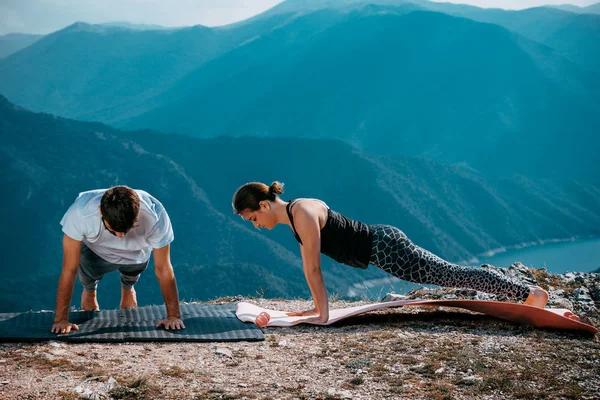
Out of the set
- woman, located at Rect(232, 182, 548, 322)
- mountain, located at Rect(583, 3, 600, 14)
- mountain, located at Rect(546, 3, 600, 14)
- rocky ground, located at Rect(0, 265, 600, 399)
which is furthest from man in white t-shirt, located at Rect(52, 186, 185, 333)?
mountain, located at Rect(583, 3, 600, 14)

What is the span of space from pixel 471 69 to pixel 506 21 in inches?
1118

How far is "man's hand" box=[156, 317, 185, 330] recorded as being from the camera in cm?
400

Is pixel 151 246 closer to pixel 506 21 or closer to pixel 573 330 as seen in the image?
pixel 573 330

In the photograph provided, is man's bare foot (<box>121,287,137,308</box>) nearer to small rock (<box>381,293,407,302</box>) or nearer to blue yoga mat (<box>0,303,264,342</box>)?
blue yoga mat (<box>0,303,264,342</box>)

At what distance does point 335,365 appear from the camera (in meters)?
3.39

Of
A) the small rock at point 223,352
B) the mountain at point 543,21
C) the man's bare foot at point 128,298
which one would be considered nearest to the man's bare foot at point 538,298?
the small rock at point 223,352

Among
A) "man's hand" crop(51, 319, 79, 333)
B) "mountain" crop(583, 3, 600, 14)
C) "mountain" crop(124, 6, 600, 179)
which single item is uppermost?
"mountain" crop(583, 3, 600, 14)

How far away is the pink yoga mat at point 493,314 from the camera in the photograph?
3965mm

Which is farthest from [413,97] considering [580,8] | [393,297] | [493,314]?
[493,314]

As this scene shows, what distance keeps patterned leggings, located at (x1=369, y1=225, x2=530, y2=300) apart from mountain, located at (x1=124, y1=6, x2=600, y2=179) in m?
69.0

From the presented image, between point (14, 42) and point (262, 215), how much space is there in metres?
128

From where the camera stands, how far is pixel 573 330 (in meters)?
3.97

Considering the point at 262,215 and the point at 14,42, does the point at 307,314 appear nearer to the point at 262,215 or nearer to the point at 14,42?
the point at 262,215

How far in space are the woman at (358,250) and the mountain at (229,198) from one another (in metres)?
30.1
